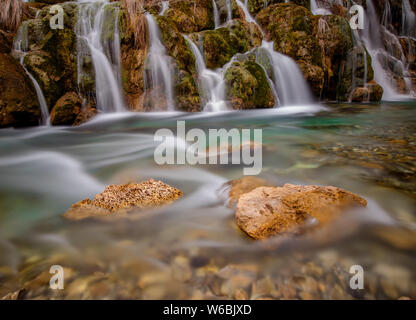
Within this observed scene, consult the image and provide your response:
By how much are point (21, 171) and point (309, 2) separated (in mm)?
19575

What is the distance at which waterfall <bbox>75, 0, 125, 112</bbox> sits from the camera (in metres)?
8.42

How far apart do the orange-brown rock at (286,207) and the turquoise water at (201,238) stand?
94 millimetres

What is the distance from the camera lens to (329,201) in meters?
2.16

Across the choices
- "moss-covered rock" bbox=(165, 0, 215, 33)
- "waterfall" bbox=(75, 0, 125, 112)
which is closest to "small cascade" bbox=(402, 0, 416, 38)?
"moss-covered rock" bbox=(165, 0, 215, 33)

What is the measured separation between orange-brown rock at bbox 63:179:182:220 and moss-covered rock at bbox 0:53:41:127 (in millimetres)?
5450

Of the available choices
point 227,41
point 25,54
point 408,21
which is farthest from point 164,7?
point 408,21

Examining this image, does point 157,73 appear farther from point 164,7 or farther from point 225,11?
point 225,11

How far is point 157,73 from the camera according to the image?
29.2ft

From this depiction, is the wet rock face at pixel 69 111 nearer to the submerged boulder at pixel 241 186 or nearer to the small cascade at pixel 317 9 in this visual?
the submerged boulder at pixel 241 186

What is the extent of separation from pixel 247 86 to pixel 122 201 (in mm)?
8447

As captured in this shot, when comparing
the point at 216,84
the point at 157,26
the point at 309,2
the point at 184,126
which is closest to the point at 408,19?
the point at 309,2

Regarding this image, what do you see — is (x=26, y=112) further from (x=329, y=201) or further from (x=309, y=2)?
(x=309, y=2)

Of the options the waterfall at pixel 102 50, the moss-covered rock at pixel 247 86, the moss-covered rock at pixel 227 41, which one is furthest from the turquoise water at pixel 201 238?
the moss-covered rock at pixel 227 41
